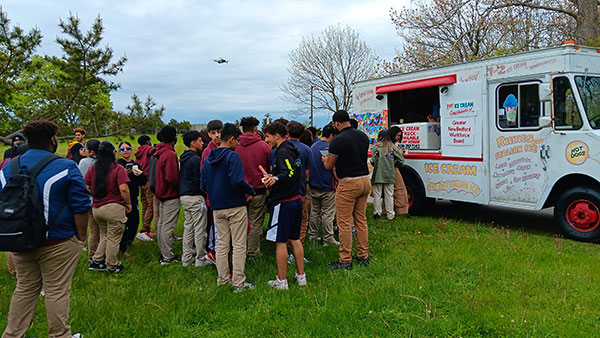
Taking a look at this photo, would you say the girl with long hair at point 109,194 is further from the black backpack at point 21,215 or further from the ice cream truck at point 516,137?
the ice cream truck at point 516,137

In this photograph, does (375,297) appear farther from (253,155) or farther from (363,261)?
(253,155)

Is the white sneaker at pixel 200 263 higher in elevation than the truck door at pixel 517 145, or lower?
lower

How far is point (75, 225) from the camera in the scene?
326 cm

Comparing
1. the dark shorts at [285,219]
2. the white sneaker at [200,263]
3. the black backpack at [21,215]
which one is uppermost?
the black backpack at [21,215]

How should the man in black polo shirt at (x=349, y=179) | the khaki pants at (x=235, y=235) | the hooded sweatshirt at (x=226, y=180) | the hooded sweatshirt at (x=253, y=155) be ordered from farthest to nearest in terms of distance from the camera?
the hooded sweatshirt at (x=253, y=155) < the man in black polo shirt at (x=349, y=179) < the khaki pants at (x=235, y=235) < the hooded sweatshirt at (x=226, y=180)

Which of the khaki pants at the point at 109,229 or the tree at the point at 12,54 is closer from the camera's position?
the khaki pants at the point at 109,229

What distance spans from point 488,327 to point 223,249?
112 inches

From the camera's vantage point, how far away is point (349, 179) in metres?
5.17

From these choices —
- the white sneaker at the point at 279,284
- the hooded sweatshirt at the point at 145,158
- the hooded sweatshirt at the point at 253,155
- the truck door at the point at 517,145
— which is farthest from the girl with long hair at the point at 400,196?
the hooded sweatshirt at the point at 145,158

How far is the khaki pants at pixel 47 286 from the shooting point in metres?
3.16

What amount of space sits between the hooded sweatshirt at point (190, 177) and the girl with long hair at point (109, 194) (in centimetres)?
70

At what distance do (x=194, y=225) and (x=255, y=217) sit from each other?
2.79 feet

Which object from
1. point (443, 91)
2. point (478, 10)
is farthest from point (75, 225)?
point (478, 10)

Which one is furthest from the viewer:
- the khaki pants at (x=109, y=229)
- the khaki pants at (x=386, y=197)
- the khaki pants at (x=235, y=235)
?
the khaki pants at (x=386, y=197)
